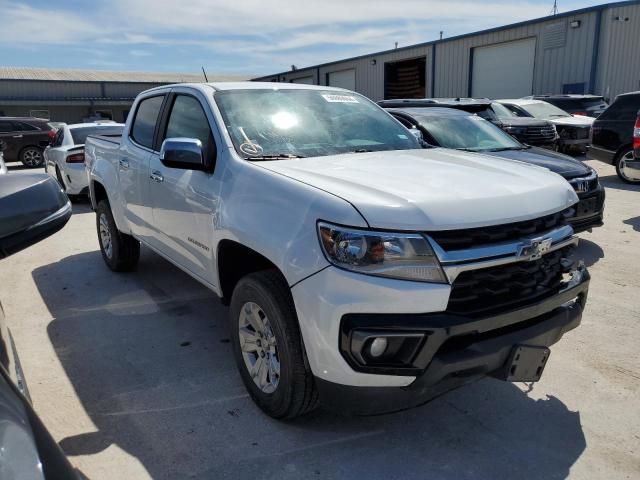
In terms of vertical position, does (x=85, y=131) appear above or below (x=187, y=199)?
above

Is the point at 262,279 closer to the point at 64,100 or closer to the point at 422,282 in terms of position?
the point at 422,282

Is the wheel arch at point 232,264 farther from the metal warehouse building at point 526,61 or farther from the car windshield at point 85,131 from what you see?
the metal warehouse building at point 526,61

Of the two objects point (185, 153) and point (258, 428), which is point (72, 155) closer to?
point (185, 153)

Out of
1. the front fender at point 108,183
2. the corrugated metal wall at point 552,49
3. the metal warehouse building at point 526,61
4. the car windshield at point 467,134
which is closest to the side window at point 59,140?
the front fender at point 108,183

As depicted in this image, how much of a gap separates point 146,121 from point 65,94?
4264 cm

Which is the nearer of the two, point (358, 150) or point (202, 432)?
point (202, 432)

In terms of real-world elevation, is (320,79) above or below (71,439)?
above

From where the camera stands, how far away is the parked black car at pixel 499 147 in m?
5.80

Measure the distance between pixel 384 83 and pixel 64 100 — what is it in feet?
83.8

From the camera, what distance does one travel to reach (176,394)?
3.29 m

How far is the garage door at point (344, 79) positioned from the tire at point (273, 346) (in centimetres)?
3092

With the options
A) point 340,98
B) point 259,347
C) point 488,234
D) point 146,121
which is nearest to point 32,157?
point 146,121

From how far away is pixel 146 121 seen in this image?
189 inches

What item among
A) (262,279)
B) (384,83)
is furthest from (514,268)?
(384,83)
